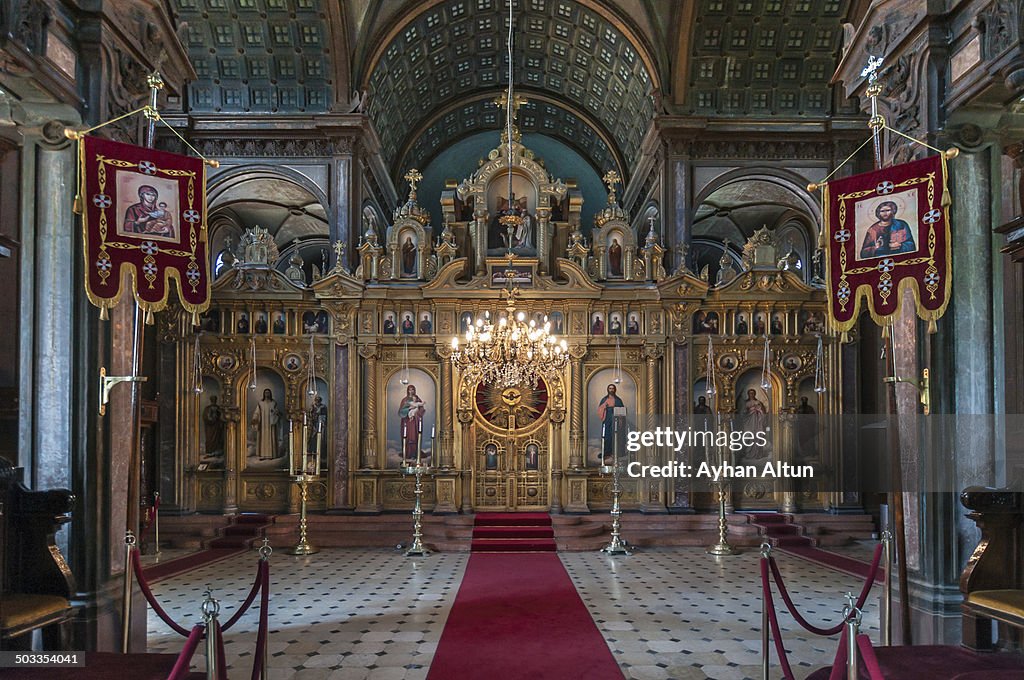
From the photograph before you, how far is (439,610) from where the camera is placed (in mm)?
9734

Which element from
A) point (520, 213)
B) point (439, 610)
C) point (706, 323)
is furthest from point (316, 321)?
point (439, 610)

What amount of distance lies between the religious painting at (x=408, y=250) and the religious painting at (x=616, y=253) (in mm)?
4103

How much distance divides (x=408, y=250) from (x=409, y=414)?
3.49 m

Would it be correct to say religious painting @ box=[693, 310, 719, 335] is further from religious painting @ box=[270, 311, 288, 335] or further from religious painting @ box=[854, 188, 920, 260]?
religious painting @ box=[854, 188, 920, 260]

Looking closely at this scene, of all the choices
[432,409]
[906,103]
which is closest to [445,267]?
[432,409]

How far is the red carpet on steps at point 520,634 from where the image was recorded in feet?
23.9

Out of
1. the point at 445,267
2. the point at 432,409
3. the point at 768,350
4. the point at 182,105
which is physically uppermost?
the point at 182,105

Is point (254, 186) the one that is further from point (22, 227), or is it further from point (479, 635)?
point (479, 635)

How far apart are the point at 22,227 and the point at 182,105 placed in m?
11.0

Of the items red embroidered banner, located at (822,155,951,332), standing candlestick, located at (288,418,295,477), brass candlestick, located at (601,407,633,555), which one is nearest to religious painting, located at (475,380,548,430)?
brass candlestick, located at (601,407,633,555)

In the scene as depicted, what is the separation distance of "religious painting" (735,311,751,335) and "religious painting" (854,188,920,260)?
9.34 meters

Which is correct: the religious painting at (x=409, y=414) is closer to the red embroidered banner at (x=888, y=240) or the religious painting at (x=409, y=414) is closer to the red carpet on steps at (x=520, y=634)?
the red carpet on steps at (x=520, y=634)

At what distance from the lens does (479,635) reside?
8.54 metres

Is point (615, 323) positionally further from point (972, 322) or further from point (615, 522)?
point (972, 322)
